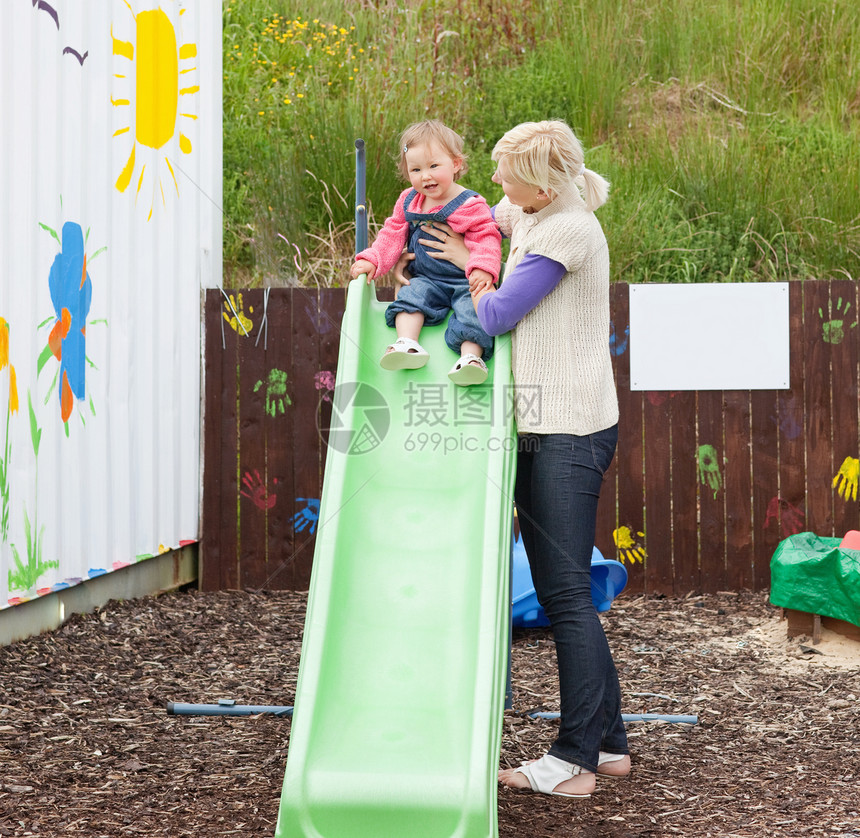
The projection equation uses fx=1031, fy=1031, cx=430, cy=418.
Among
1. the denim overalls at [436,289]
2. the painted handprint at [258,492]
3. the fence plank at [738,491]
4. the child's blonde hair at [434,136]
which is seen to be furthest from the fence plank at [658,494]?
the child's blonde hair at [434,136]

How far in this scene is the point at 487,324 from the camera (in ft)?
9.81

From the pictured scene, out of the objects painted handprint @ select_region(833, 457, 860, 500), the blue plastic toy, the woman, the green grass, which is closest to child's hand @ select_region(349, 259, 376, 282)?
the woman

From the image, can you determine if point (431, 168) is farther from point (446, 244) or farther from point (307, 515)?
point (307, 515)

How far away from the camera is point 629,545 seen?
5.95 m

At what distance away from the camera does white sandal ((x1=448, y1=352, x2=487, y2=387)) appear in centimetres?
323

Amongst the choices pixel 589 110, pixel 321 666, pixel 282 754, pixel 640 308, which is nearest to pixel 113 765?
pixel 282 754

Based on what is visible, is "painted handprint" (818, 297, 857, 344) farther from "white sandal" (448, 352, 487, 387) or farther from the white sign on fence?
"white sandal" (448, 352, 487, 387)

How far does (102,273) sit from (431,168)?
216 cm

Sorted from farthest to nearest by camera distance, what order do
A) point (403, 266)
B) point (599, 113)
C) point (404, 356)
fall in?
1. point (599, 113)
2. point (403, 266)
3. point (404, 356)

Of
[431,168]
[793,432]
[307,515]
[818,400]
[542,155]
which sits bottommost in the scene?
[307,515]

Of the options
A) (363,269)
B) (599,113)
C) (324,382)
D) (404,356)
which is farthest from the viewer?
(599,113)

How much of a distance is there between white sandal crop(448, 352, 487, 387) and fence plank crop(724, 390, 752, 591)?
3.00m

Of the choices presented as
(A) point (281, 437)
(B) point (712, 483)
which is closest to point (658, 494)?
(B) point (712, 483)

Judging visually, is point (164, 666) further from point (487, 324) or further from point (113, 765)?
point (487, 324)
